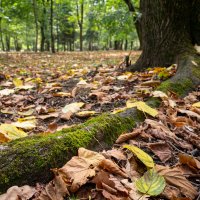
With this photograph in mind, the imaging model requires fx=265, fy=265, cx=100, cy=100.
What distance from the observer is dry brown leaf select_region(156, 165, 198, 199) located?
4.10 ft

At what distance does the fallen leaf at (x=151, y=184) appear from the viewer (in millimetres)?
1146

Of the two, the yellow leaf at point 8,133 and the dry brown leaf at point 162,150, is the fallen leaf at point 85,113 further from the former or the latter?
the dry brown leaf at point 162,150

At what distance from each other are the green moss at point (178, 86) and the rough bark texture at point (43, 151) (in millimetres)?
1202

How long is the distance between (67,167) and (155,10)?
343cm

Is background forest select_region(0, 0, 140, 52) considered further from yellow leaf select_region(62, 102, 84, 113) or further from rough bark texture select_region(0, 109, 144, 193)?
rough bark texture select_region(0, 109, 144, 193)

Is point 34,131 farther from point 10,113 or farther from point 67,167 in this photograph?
point 67,167

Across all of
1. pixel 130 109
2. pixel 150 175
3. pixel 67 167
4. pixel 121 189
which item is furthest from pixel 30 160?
pixel 130 109

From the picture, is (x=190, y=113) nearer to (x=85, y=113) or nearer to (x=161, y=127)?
(x=161, y=127)

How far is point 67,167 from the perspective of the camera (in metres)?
1.29

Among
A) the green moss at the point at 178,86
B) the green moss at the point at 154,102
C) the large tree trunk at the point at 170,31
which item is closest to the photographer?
Result: the green moss at the point at 154,102

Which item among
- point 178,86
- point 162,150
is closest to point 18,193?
point 162,150

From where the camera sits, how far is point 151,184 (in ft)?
3.89

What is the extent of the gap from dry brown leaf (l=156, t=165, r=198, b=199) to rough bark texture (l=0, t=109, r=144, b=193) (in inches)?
16.3

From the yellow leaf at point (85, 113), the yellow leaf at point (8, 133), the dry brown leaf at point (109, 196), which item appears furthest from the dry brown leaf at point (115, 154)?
the yellow leaf at point (85, 113)
